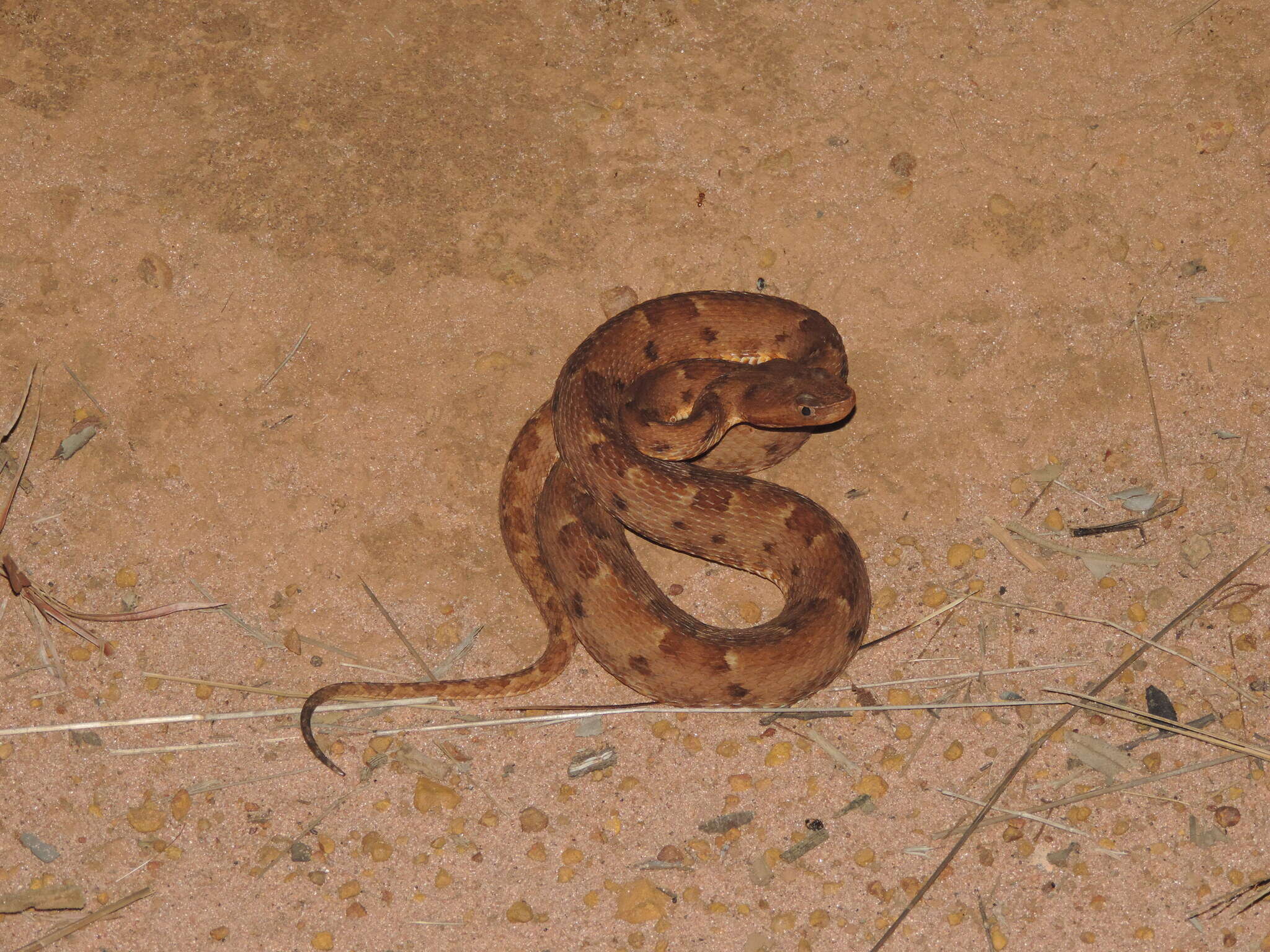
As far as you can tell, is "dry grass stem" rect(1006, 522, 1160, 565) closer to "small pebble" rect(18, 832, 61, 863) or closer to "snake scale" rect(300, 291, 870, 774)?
"snake scale" rect(300, 291, 870, 774)

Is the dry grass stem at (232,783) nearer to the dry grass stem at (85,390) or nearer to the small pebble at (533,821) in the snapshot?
the small pebble at (533,821)

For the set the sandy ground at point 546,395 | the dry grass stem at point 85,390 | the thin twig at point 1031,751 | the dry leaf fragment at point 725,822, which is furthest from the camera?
the dry grass stem at point 85,390

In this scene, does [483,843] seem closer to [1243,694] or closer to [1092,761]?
[1092,761]

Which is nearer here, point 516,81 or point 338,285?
point 338,285

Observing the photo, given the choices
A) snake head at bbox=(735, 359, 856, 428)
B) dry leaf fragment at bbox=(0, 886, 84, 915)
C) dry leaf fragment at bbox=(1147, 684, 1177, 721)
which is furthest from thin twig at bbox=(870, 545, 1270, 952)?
dry leaf fragment at bbox=(0, 886, 84, 915)

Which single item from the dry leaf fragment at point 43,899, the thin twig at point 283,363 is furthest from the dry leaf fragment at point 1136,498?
the dry leaf fragment at point 43,899

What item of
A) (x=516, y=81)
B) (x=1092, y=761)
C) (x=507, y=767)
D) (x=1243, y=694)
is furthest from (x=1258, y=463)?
(x=516, y=81)

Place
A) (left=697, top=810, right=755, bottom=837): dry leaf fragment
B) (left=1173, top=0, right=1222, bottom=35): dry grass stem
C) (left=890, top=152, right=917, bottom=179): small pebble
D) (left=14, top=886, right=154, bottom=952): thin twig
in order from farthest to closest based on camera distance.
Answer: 1. (left=1173, top=0, right=1222, bottom=35): dry grass stem
2. (left=890, top=152, right=917, bottom=179): small pebble
3. (left=697, top=810, right=755, bottom=837): dry leaf fragment
4. (left=14, top=886, right=154, bottom=952): thin twig
